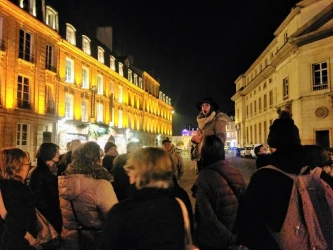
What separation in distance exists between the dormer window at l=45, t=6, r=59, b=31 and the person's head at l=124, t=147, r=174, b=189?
22.6m

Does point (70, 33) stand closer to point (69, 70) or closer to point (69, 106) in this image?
point (69, 70)

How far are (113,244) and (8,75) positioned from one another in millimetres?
19060

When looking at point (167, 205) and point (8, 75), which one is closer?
point (167, 205)

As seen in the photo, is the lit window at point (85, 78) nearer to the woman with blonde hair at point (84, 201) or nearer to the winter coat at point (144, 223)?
the woman with blonde hair at point (84, 201)

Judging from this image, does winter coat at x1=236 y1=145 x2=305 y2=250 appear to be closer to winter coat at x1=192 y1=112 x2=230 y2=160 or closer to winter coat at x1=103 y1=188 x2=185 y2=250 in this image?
winter coat at x1=103 y1=188 x2=185 y2=250

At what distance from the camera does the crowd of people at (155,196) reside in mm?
1962

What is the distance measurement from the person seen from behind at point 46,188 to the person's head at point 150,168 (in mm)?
2143

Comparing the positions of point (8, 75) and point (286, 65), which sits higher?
point (286, 65)

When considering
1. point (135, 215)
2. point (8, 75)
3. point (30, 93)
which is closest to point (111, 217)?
point (135, 215)

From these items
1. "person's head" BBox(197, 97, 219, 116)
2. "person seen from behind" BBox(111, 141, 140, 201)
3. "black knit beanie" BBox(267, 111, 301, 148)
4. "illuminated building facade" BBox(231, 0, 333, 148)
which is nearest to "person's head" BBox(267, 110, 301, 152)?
"black knit beanie" BBox(267, 111, 301, 148)

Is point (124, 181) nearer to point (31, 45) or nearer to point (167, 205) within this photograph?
point (167, 205)

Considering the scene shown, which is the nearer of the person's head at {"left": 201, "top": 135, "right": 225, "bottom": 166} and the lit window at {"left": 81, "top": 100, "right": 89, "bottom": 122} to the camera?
the person's head at {"left": 201, "top": 135, "right": 225, "bottom": 166}

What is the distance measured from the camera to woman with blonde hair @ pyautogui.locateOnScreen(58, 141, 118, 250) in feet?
10.3

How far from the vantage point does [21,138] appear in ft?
63.2
